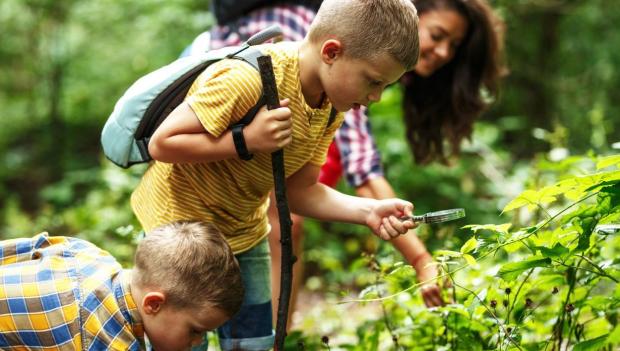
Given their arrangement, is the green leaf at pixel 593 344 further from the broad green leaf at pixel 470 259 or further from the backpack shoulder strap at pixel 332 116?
the backpack shoulder strap at pixel 332 116

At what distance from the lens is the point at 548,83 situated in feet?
23.3

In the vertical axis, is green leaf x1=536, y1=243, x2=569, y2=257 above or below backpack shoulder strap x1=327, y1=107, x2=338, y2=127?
below

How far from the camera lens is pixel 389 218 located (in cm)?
223

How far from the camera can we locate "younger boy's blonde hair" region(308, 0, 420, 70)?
1.99m

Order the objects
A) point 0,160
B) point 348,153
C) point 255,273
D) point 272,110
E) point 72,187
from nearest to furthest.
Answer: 1. point 272,110
2. point 255,273
3. point 348,153
4. point 72,187
5. point 0,160

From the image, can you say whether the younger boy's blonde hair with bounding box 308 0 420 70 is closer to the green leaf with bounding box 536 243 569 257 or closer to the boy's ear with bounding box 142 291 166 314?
the green leaf with bounding box 536 243 569 257

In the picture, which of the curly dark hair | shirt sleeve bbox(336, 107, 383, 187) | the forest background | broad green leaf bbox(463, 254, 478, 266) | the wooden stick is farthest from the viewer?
the forest background

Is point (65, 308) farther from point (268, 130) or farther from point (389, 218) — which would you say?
point (389, 218)

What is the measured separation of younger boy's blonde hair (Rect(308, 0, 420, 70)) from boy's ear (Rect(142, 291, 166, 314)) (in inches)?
33.4

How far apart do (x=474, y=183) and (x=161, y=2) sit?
3.43 metres

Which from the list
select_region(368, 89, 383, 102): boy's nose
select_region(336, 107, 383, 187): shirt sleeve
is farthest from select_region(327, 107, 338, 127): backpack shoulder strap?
select_region(336, 107, 383, 187): shirt sleeve

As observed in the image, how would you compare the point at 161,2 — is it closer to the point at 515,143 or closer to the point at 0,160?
the point at 0,160

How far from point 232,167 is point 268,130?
31 centimetres

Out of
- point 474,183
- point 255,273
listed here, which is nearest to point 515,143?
point 474,183
